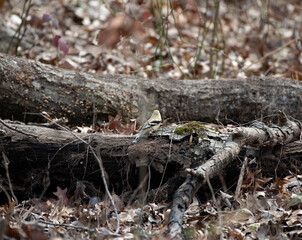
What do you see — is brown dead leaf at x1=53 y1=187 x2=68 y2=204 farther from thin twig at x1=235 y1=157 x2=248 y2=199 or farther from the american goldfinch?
thin twig at x1=235 y1=157 x2=248 y2=199

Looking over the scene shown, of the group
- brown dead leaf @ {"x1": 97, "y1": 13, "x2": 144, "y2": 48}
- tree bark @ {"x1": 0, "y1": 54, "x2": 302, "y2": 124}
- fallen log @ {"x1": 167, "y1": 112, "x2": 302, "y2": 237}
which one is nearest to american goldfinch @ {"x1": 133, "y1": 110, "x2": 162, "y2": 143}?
fallen log @ {"x1": 167, "y1": 112, "x2": 302, "y2": 237}

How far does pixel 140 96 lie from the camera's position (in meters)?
5.61

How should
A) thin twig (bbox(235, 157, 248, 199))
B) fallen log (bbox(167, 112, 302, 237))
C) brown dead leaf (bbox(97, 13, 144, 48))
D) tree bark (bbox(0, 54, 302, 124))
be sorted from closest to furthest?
fallen log (bbox(167, 112, 302, 237)) → brown dead leaf (bbox(97, 13, 144, 48)) → thin twig (bbox(235, 157, 248, 199)) → tree bark (bbox(0, 54, 302, 124))

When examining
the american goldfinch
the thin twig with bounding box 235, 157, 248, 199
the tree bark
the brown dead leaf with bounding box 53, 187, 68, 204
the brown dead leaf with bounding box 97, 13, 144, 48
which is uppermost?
the brown dead leaf with bounding box 97, 13, 144, 48

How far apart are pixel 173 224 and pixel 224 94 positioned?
10.0ft

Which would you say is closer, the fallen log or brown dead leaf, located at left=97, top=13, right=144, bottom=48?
the fallen log

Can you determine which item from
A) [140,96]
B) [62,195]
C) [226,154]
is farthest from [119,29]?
[140,96]

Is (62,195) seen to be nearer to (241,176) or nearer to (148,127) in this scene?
(148,127)

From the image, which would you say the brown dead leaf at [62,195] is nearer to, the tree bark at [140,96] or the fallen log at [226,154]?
the fallen log at [226,154]

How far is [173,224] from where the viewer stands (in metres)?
2.95

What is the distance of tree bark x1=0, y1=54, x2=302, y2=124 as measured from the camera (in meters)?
5.16

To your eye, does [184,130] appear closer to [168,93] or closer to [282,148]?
[282,148]

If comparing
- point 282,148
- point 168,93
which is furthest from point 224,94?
point 282,148

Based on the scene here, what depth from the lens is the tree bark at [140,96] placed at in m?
5.16
